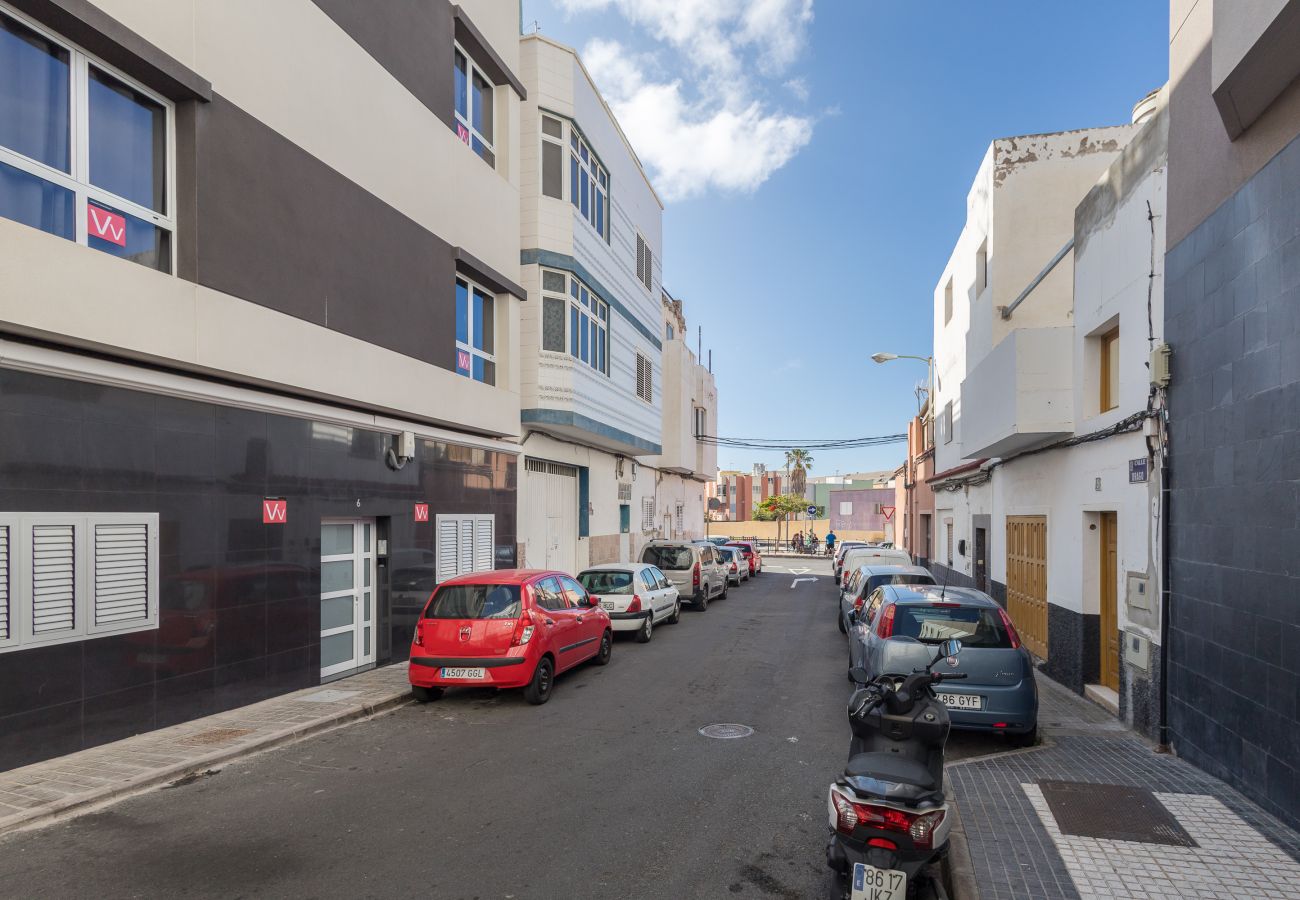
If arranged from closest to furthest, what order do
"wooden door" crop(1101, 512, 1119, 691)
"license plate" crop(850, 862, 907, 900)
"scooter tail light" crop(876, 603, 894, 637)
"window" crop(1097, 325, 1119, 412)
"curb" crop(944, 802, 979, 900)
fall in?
"license plate" crop(850, 862, 907, 900) → "curb" crop(944, 802, 979, 900) → "scooter tail light" crop(876, 603, 894, 637) → "wooden door" crop(1101, 512, 1119, 691) → "window" crop(1097, 325, 1119, 412)

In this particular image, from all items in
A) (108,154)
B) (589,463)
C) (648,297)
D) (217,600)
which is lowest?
(217,600)

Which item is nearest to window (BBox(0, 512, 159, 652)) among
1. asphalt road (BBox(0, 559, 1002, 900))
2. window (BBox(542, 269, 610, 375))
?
asphalt road (BBox(0, 559, 1002, 900))

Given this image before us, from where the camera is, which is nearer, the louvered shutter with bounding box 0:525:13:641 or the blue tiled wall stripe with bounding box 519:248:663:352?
the louvered shutter with bounding box 0:525:13:641

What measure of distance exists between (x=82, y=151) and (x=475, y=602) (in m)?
6.14

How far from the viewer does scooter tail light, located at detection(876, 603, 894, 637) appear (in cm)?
824

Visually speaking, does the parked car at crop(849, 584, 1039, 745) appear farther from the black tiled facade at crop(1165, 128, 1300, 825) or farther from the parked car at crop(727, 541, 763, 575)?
the parked car at crop(727, 541, 763, 575)

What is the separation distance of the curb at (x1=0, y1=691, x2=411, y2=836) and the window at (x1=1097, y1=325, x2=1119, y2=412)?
9641 millimetres

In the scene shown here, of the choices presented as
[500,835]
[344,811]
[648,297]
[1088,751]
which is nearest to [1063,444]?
[1088,751]

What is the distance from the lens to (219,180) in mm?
8828

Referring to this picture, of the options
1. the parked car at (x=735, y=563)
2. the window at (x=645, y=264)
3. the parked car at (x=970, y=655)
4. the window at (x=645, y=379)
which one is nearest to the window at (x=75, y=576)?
the parked car at (x=970, y=655)

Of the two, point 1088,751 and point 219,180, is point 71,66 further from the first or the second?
point 1088,751

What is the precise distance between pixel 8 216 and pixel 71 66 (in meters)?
1.67

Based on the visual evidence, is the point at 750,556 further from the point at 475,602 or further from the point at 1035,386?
the point at 475,602

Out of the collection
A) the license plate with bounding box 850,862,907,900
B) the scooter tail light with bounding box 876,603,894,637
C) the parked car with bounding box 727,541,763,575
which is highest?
the scooter tail light with bounding box 876,603,894,637
